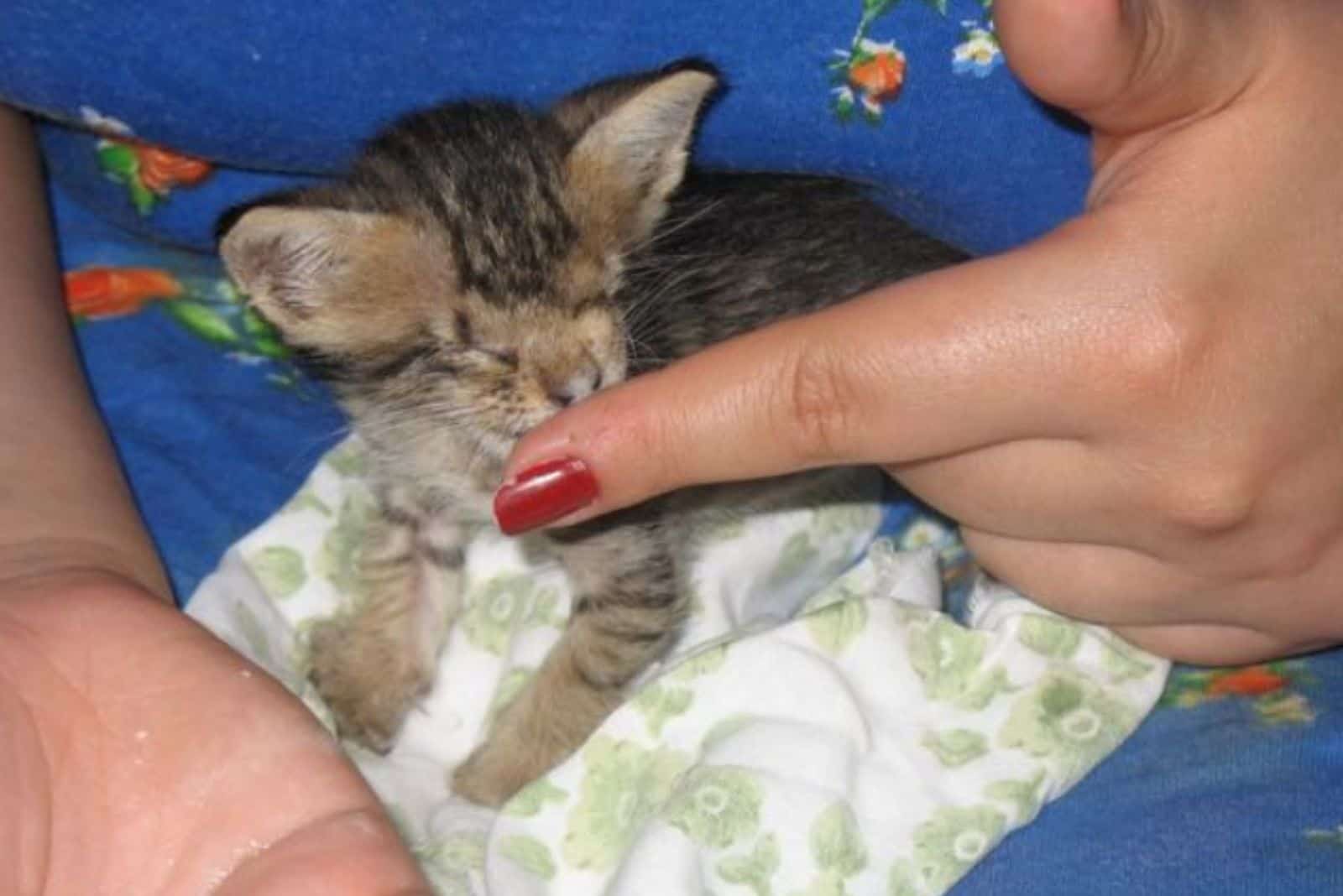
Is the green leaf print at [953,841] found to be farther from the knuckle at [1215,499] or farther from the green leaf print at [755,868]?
the knuckle at [1215,499]

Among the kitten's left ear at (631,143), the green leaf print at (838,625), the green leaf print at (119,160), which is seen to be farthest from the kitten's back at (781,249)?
the green leaf print at (119,160)

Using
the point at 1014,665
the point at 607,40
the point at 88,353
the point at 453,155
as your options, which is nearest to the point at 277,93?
the point at 453,155

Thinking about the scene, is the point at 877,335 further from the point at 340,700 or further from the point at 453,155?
the point at 340,700

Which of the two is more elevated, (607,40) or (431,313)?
(607,40)

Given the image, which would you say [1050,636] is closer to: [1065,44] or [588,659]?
[588,659]

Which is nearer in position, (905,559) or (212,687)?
(212,687)

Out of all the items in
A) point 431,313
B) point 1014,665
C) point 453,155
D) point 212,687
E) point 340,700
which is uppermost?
point 453,155
